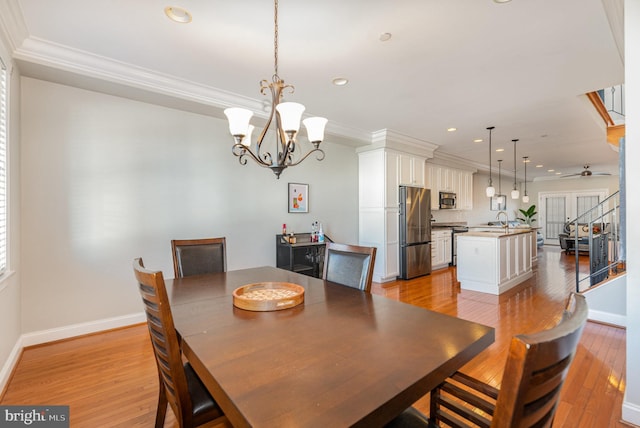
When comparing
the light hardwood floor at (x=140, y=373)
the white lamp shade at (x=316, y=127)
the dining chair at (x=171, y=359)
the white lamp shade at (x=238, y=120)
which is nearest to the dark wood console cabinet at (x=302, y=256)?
the light hardwood floor at (x=140, y=373)

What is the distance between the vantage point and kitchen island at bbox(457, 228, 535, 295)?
176 inches

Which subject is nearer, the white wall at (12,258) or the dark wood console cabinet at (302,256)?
the white wall at (12,258)

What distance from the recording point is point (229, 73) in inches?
116

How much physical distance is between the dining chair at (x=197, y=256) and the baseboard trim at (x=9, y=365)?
→ 127cm

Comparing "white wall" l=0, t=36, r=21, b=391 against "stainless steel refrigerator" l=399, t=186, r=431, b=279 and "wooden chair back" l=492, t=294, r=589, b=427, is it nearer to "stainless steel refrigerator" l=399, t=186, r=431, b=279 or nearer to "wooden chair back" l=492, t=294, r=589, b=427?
"wooden chair back" l=492, t=294, r=589, b=427

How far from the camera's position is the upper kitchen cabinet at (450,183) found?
6.86 meters

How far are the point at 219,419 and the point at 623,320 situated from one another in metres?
4.13

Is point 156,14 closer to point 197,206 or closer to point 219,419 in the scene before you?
point 197,206

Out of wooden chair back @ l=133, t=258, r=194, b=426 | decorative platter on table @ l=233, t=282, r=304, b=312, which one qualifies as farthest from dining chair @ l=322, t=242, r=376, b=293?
wooden chair back @ l=133, t=258, r=194, b=426

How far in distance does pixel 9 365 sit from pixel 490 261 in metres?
5.44

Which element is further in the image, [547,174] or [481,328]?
[547,174]

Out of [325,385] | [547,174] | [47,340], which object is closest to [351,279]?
[325,385]

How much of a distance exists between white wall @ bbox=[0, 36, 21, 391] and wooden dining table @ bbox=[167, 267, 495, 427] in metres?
1.57

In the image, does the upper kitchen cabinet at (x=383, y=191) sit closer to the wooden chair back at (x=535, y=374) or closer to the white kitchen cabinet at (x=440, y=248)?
the white kitchen cabinet at (x=440, y=248)
